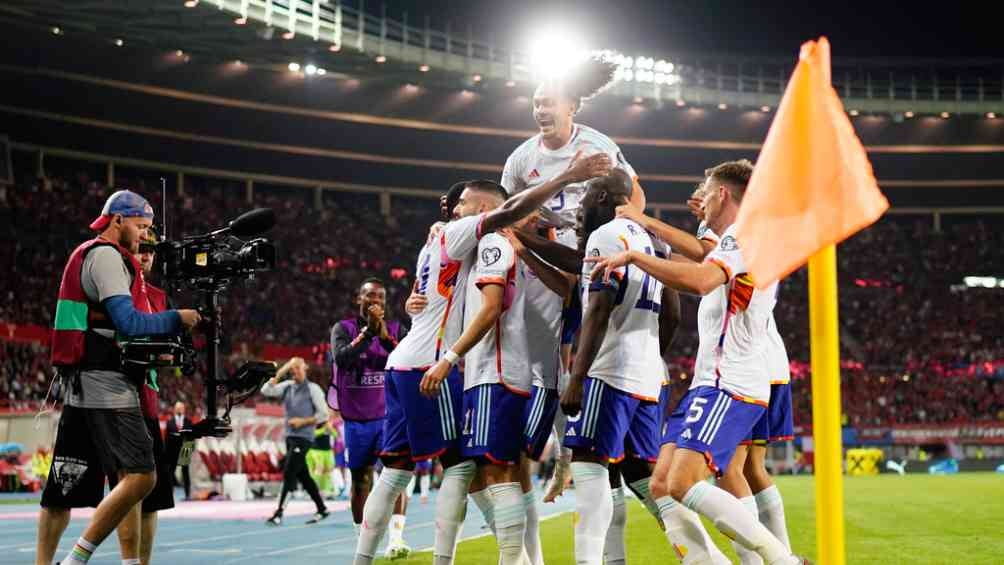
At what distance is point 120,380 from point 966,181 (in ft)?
184

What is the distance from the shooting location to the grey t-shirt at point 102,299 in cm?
677

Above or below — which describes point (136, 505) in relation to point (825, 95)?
below

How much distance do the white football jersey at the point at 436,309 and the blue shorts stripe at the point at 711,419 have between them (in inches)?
67.1

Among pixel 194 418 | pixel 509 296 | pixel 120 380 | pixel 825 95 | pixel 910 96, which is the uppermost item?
pixel 910 96

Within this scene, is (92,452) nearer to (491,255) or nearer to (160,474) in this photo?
(160,474)

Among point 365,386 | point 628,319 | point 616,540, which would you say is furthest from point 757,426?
point 365,386

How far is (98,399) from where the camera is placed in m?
6.82

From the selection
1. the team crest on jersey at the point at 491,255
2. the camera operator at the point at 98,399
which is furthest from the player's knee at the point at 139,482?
the team crest on jersey at the point at 491,255

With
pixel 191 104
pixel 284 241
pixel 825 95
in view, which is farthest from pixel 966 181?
pixel 825 95

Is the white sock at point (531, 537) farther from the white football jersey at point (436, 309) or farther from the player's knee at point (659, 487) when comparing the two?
the player's knee at point (659, 487)

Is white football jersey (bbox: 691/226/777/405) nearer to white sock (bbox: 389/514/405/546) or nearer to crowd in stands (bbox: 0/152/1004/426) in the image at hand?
white sock (bbox: 389/514/405/546)

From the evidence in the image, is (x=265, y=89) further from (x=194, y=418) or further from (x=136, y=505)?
(x=136, y=505)

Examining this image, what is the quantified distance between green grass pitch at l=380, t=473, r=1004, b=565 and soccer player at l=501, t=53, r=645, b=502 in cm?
327

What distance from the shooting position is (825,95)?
319cm
